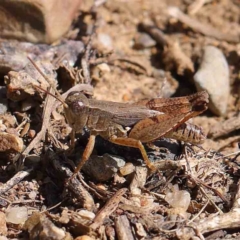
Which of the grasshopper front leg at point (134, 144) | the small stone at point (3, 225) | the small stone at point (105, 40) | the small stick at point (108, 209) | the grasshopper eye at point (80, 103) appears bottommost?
the small stone at point (3, 225)

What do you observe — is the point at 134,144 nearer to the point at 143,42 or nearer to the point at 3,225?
the point at 3,225

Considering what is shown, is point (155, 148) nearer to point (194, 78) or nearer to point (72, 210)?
point (72, 210)

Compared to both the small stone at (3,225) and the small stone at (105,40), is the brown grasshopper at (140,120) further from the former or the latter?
the small stone at (105,40)

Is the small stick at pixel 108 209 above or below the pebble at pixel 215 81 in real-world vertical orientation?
below

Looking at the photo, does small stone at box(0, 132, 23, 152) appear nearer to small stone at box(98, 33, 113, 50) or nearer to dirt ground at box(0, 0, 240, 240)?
dirt ground at box(0, 0, 240, 240)

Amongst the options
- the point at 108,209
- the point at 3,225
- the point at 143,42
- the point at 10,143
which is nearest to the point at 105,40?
the point at 143,42

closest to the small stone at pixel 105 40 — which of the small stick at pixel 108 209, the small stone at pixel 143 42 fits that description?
the small stone at pixel 143 42
